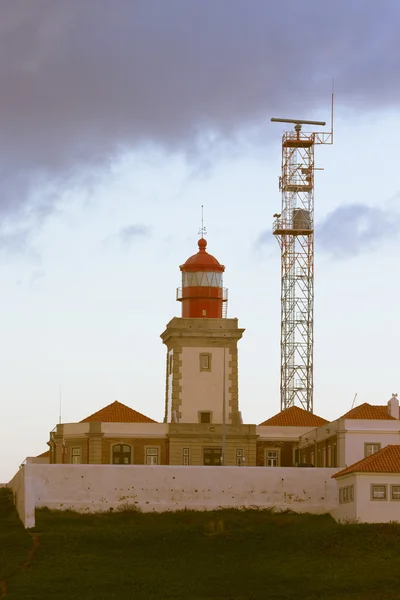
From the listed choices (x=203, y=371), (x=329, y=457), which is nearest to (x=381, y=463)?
(x=329, y=457)

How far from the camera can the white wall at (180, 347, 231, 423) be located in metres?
86.1

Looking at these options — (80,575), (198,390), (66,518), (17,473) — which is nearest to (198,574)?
(80,575)

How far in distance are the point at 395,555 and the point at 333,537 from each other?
3546 mm

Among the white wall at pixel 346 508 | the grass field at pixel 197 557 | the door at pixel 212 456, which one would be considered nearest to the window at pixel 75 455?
the door at pixel 212 456

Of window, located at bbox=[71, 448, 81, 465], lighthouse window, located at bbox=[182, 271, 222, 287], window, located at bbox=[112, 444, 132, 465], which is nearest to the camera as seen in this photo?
window, located at bbox=[112, 444, 132, 465]

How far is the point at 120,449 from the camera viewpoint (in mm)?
83625

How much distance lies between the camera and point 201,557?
217ft

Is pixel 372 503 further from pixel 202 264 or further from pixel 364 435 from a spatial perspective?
pixel 202 264

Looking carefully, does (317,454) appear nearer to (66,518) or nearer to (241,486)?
(241,486)

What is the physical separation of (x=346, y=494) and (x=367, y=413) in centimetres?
727

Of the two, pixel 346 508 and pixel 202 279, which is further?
pixel 202 279

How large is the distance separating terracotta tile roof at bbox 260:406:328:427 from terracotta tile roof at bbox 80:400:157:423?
20.7 ft

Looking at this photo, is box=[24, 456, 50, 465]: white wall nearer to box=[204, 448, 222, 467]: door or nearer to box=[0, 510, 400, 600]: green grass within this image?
box=[204, 448, 222, 467]: door

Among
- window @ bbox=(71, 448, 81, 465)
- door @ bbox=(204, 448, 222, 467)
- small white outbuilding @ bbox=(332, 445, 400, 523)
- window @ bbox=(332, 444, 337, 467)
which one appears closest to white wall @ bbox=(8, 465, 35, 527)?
window @ bbox=(71, 448, 81, 465)
